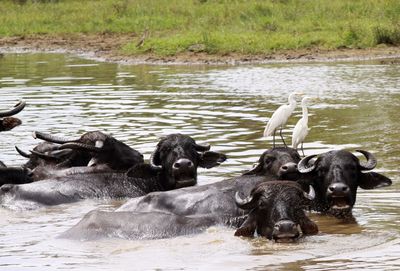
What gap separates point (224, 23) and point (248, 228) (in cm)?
2169

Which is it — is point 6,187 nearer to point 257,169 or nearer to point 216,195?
point 216,195

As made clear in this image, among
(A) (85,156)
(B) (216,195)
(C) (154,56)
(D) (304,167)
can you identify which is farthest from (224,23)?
(B) (216,195)

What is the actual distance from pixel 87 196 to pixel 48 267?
8.82 ft

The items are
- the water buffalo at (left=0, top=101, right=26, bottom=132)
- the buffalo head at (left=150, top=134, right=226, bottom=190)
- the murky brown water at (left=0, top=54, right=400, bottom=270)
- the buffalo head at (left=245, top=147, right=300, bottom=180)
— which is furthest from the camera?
the water buffalo at (left=0, top=101, right=26, bottom=132)

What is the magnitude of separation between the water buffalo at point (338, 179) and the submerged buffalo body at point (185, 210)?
22 centimetres

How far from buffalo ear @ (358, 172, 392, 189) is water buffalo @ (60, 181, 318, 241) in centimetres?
128

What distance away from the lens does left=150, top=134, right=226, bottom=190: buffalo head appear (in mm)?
10133

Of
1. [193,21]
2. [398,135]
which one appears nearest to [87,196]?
[398,135]

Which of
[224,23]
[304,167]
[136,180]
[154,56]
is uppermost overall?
[304,167]

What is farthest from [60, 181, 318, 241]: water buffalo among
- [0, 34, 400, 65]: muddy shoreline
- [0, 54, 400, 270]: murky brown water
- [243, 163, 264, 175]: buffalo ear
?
[0, 34, 400, 65]: muddy shoreline

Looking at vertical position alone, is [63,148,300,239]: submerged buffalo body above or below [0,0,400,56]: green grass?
above

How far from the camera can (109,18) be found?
3422 centimetres

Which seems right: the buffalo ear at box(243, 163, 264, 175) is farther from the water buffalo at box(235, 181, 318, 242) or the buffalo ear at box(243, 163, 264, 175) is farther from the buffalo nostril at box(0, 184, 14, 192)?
the buffalo nostril at box(0, 184, 14, 192)

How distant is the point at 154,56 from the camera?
26688 mm
